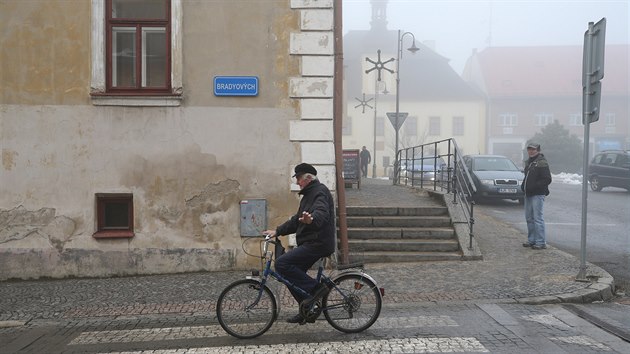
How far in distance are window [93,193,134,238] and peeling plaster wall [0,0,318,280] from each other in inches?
4.8

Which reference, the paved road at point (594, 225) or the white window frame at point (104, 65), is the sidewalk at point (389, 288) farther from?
the white window frame at point (104, 65)

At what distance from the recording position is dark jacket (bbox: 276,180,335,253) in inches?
227

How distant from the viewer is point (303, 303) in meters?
5.88

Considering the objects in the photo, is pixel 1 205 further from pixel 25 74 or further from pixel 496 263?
pixel 496 263

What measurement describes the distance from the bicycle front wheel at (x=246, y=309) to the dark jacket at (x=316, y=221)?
0.63 metres

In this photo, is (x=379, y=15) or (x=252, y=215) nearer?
(x=252, y=215)

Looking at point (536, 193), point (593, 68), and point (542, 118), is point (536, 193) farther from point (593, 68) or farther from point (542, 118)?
point (542, 118)

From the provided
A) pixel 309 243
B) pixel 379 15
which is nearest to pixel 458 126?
pixel 379 15

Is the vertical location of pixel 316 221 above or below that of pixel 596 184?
above

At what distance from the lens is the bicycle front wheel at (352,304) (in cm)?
593

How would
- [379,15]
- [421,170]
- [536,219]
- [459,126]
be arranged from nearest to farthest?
[536,219], [421,170], [459,126], [379,15]

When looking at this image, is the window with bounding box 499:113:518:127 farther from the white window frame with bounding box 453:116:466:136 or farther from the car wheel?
the car wheel

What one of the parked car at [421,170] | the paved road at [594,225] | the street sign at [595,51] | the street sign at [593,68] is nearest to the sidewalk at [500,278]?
the paved road at [594,225]

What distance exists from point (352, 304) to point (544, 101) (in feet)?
234
